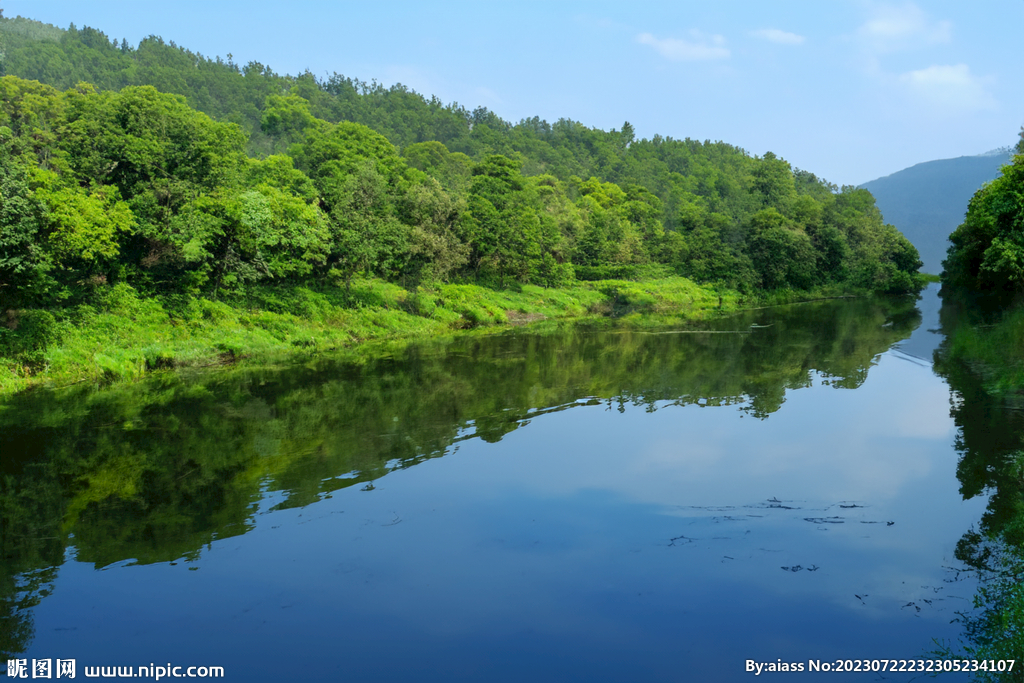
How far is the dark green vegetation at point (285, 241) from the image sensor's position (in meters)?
26.3

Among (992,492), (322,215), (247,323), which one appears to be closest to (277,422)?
(247,323)

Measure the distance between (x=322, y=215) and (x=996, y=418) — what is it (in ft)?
112

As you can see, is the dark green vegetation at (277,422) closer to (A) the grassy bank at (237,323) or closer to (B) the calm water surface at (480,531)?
(B) the calm water surface at (480,531)

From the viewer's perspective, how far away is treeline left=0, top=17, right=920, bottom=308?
95.1 ft

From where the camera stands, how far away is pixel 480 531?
A: 1168 cm

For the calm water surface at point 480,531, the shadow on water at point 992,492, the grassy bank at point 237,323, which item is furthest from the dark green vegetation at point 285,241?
the shadow on water at point 992,492

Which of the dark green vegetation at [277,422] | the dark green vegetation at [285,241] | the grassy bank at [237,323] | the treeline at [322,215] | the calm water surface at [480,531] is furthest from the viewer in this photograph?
the treeline at [322,215]

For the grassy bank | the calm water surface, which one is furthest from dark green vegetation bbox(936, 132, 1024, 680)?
the grassy bank

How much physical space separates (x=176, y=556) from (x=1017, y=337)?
30.0 meters

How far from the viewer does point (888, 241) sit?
9488cm

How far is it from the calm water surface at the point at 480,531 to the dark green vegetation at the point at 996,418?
0.42 metres

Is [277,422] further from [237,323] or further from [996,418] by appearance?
[996,418]

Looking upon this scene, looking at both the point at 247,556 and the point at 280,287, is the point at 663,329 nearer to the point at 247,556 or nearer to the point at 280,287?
the point at 280,287

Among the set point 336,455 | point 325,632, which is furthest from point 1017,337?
point 325,632
